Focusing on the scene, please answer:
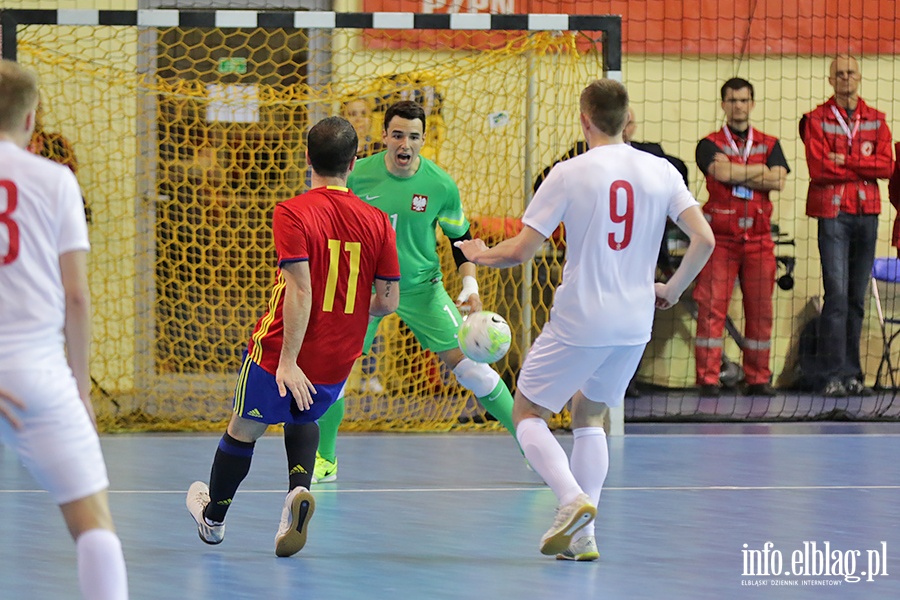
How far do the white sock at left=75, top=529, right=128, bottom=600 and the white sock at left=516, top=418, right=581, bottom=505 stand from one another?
1791mm

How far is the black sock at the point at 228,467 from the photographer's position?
171 inches

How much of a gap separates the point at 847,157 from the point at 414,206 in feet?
13.9

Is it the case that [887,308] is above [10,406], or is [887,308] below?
below

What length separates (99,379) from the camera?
334 inches

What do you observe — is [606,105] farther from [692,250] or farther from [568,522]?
[568,522]

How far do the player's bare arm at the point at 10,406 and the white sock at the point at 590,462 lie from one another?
2.18 metres

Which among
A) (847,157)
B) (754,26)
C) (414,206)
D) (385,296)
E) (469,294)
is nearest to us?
(385,296)

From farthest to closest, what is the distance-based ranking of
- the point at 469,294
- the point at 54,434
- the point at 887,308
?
the point at 887,308 → the point at 469,294 → the point at 54,434

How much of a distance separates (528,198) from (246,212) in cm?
196

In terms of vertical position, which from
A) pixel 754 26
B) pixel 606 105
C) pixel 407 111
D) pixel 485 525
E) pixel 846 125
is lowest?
pixel 485 525

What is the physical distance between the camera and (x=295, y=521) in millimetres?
4367

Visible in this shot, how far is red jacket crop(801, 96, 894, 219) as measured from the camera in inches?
352

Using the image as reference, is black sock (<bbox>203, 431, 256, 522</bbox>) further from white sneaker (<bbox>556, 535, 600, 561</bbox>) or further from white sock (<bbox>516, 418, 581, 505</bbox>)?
white sneaker (<bbox>556, 535, 600, 561</bbox>)

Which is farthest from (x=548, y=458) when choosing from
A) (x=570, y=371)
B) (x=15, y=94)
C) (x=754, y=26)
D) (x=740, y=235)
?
(x=754, y=26)
